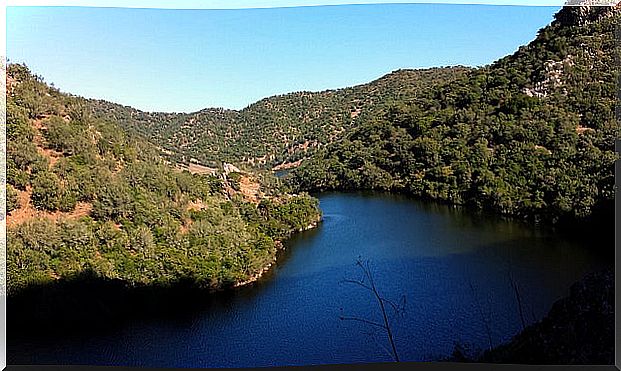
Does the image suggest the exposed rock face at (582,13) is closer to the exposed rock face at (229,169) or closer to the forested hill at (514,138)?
the forested hill at (514,138)

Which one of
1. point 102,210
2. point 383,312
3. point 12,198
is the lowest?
point 383,312

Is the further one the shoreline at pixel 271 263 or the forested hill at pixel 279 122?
the forested hill at pixel 279 122

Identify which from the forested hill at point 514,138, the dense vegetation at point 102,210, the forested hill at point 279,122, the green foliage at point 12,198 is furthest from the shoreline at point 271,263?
the forested hill at point 279,122

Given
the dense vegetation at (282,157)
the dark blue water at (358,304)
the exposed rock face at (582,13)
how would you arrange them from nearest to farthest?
the dark blue water at (358,304), the dense vegetation at (282,157), the exposed rock face at (582,13)

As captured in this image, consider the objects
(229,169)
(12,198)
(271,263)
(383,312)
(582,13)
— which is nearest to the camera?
(383,312)

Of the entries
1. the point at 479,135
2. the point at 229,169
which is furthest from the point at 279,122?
the point at 229,169

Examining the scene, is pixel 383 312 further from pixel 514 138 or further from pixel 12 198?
pixel 514 138

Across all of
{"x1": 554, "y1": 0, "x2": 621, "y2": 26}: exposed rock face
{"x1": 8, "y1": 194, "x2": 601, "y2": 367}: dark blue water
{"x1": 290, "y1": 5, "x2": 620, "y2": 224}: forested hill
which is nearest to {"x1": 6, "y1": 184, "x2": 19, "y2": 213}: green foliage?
{"x1": 8, "y1": 194, "x2": 601, "y2": 367}: dark blue water

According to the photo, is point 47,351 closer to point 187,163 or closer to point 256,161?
point 187,163
